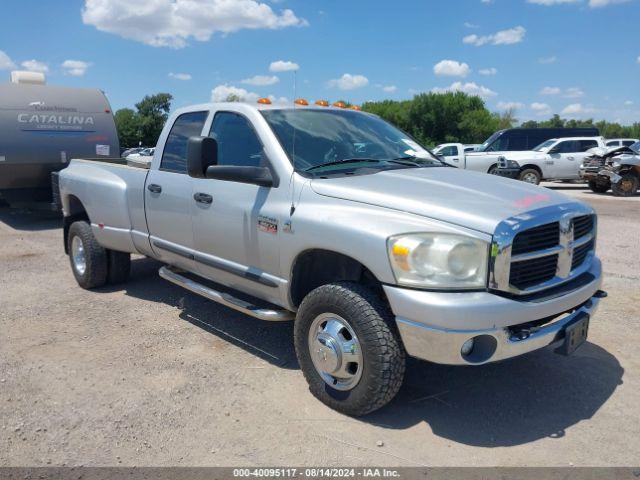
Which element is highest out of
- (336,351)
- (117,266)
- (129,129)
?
(129,129)

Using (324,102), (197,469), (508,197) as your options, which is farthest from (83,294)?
(508,197)

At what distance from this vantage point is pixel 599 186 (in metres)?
17.2

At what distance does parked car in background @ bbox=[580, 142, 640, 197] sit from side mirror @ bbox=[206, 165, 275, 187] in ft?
49.9

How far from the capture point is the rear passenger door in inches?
183

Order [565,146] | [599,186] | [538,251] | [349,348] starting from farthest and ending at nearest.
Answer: [565,146]
[599,186]
[349,348]
[538,251]

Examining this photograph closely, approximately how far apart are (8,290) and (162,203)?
2.71 m

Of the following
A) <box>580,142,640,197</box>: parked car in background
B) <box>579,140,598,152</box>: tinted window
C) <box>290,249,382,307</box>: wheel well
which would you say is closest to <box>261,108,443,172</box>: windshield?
<box>290,249,382,307</box>: wheel well

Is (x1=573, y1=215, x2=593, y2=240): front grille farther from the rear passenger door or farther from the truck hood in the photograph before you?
the rear passenger door

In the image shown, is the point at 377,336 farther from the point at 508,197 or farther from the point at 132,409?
the point at 132,409

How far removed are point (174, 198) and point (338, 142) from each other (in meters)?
1.51

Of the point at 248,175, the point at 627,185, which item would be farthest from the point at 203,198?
the point at 627,185

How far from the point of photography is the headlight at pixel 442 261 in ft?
9.71

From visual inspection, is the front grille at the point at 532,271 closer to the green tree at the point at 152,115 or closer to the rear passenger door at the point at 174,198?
the rear passenger door at the point at 174,198

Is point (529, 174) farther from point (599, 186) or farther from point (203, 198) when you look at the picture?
point (203, 198)
